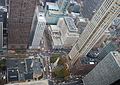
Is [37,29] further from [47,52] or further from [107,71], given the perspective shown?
[107,71]

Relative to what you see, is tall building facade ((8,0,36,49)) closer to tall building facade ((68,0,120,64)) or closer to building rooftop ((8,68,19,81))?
building rooftop ((8,68,19,81))

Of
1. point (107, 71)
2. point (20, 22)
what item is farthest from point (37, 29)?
point (107, 71)

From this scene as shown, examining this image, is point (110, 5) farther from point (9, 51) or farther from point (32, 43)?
point (9, 51)

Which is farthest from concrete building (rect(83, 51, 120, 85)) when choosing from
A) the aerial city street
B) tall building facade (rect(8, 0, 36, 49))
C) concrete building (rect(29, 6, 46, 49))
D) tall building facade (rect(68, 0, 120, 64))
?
tall building facade (rect(8, 0, 36, 49))

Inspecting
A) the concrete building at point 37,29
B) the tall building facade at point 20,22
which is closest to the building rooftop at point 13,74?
the tall building facade at point 20,22

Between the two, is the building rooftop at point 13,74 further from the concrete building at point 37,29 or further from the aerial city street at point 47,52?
the concrete building at point 37,29
